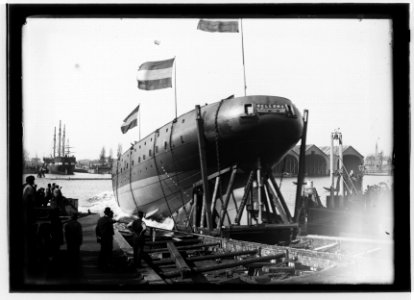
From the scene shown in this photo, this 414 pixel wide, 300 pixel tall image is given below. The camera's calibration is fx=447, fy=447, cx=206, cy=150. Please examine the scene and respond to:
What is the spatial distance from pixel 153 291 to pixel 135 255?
809 mm

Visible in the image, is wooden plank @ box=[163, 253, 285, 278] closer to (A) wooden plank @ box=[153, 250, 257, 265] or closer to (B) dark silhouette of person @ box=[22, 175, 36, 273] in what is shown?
(A) wooden plank @ box=[153, 250, 257, 265]

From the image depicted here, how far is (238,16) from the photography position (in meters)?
6.45

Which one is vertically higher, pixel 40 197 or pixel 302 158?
pixel 302 158

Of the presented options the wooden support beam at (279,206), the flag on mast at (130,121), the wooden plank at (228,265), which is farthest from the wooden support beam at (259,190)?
the flag on mast at (130,121)

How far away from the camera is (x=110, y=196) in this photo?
7918 millimetres

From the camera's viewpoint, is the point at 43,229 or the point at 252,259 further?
the point at 252,259

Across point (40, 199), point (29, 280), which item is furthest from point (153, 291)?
point (40, 199)

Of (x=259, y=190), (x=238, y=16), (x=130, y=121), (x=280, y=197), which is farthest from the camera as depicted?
(x=259, y=190)

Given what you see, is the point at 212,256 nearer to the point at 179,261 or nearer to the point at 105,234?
the point at 179,261

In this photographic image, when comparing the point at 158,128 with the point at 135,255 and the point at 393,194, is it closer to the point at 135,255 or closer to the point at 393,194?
the point at 135,255

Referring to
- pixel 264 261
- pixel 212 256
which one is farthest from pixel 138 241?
pixel 264 261

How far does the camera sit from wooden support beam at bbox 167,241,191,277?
21.3 feet

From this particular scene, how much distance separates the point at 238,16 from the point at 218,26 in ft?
1.21
